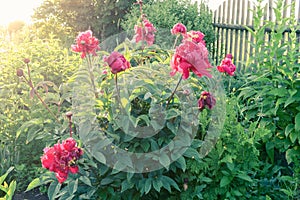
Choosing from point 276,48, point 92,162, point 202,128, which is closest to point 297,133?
point 276,48

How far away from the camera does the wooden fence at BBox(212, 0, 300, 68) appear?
21.0 feet

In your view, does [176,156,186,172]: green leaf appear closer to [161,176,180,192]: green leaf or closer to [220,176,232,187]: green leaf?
[161,176,180,192]: green leaf

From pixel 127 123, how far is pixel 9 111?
5.47 ft

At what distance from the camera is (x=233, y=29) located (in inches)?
269

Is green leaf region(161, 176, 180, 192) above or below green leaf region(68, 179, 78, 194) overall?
below

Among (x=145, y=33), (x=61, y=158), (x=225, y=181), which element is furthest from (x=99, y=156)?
(x=145, y=33)

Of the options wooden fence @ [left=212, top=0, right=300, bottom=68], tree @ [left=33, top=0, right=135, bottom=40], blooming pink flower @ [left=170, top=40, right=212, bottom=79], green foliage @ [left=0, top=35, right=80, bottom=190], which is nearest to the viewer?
blooming pink flower @ [left=170, top=40, right=212, bottom=79]

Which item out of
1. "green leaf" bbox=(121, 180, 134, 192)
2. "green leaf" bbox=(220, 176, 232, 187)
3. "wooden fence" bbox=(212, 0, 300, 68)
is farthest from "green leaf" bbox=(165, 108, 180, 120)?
"wooden fence" bbox=(212, 0, 300, 68)

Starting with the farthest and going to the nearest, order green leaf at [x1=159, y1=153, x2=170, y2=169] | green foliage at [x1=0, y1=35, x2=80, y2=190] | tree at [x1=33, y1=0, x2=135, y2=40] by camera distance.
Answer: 1. tree at [x1=33, y1=0, x2=135, y2=40]
2. green foliage at [x1=0, y1=35, x2=80, y2=190]
3. green leaf at [x1=159, y1=153, x2=170, y2=169]

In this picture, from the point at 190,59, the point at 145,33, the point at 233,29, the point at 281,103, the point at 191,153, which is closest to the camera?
the point at 190,59

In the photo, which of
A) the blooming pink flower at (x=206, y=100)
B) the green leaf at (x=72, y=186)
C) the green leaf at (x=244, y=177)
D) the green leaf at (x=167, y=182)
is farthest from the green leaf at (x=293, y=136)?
the green leaf at (x=72, y=186)

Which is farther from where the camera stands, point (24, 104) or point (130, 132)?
point (24, 104)

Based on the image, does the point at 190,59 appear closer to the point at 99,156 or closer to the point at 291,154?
the point at 99,156

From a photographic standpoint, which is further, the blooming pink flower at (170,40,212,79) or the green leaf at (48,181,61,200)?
the green leaf at (48,181,61,200)
